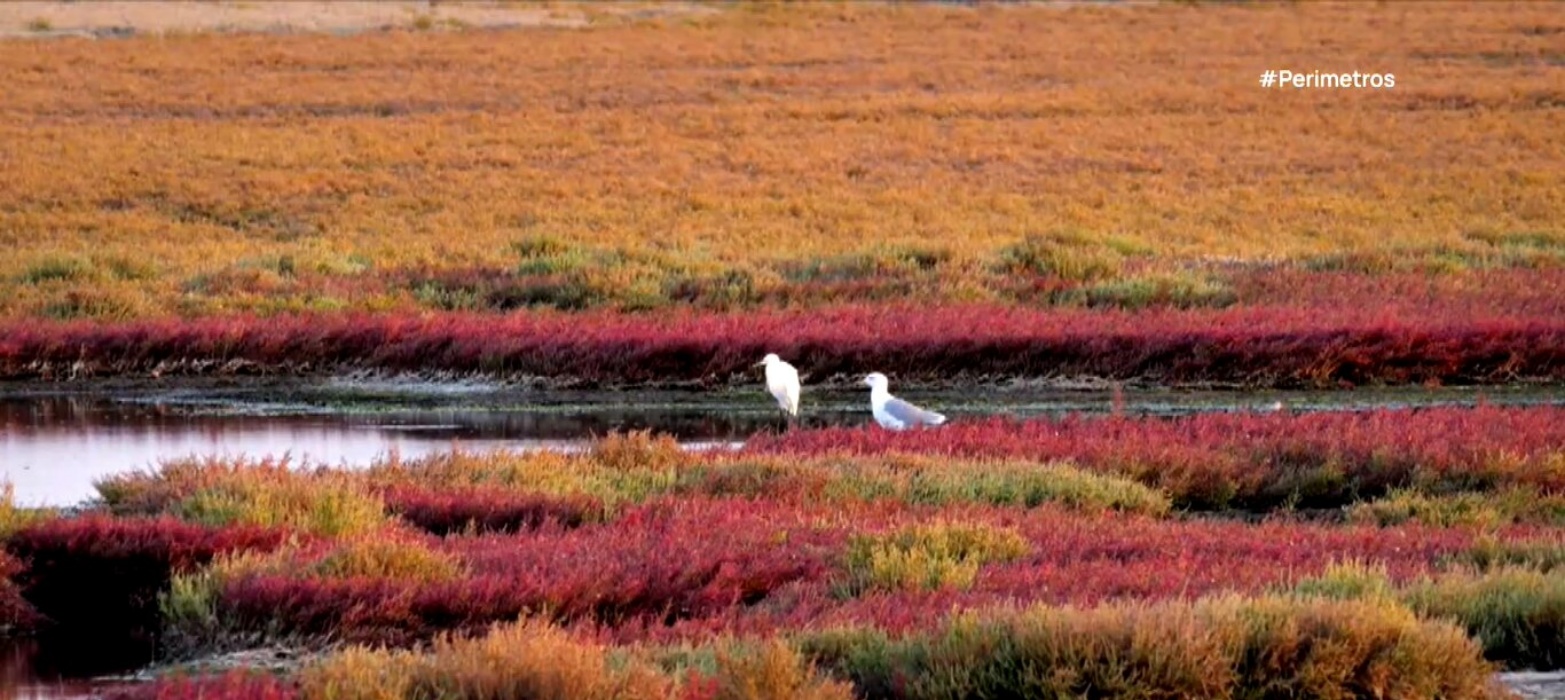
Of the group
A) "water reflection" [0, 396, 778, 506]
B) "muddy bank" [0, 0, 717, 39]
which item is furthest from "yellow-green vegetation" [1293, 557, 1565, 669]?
"muddy bank" [0, 0, 717, 39]

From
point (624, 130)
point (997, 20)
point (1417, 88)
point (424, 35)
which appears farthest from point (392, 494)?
point (997, 20)

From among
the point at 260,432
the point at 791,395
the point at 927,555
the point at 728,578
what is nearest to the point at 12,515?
the point at 728,578

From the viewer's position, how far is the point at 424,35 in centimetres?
5738

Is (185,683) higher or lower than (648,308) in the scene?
higher

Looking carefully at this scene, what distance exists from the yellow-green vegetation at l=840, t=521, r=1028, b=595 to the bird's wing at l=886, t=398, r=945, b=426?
5.27m

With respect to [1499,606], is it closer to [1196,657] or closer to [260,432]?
[1196,657]

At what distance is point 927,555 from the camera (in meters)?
11.1

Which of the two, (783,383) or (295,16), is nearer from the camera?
(783,383)

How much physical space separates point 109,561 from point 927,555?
4082mm

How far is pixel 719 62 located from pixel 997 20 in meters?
12.4

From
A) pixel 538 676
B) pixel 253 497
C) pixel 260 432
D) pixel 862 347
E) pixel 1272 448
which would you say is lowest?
pixel 260 432

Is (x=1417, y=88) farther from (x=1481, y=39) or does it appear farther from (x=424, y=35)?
(x=424, y=35)

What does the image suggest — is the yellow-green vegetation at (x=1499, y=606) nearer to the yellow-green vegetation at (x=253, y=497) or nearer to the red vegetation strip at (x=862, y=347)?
the yellow-green vegetation at (x=253, y=497)

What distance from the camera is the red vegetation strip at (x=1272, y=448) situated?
1488cm
